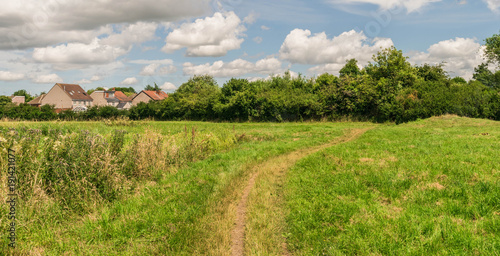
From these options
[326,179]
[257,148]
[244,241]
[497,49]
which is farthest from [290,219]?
[497,49]

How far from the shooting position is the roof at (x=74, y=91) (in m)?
77.1

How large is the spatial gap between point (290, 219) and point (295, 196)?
133 centimetres

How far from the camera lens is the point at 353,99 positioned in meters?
35.1

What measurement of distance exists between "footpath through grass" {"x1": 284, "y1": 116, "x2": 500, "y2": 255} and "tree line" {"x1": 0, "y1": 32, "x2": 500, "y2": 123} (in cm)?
2248

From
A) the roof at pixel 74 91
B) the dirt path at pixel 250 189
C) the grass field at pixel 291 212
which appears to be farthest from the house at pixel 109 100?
the grass field at pixel 291 212

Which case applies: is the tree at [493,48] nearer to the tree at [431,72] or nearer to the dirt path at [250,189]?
the tree at [431,72]

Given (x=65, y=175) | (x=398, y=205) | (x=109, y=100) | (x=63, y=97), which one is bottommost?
(x=398, y=205)

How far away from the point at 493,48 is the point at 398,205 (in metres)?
55.5

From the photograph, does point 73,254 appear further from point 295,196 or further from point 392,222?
point 392,222

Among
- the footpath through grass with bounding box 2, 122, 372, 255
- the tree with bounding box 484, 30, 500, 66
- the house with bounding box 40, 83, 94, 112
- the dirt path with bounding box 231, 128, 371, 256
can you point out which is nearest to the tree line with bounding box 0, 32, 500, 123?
the tree with bounding box 484, 30, 500, 66

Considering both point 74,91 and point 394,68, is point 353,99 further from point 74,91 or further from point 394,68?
point 74,91

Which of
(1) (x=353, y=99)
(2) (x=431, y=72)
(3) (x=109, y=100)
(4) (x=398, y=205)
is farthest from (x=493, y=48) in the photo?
(3) (x=109, y=100)

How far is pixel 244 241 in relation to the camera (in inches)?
210

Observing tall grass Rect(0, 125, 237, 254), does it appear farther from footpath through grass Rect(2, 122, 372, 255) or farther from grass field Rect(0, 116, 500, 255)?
footpath through grass Rect(2, 122, 372, 255)
